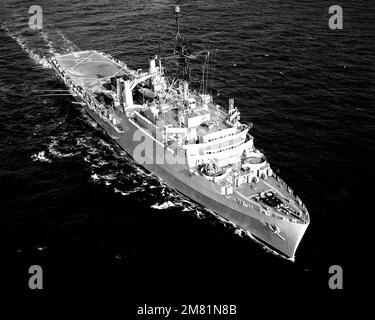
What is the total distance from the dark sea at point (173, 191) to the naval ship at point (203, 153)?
229cm

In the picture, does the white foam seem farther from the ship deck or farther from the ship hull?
the ship deck

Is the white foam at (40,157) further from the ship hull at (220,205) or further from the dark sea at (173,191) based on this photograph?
the ship hull at (220,205)

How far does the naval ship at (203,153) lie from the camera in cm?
5341

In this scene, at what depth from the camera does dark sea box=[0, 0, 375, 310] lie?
4838 centimetres

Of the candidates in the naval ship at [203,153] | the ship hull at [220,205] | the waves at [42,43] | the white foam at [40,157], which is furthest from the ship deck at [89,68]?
the ship hull at [220,205]

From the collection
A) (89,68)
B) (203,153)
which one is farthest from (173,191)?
(89,68)

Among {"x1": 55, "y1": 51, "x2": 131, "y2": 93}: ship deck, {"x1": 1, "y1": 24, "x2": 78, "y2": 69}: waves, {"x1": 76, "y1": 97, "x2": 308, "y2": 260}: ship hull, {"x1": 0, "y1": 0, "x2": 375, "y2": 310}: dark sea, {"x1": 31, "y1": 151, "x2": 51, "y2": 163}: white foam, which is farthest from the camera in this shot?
{"x1": 1, "y1": 24, "x2": 78, "y2": 69}: waves

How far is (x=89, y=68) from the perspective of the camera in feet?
293

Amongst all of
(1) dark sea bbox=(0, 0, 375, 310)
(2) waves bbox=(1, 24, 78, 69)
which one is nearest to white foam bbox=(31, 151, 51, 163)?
(1) dark sea bbox=(0, 0, 375, 310)

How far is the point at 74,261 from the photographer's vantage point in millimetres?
50031

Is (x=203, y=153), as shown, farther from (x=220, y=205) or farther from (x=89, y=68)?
(x=89, y=68)

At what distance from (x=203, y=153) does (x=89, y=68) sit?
135 ft

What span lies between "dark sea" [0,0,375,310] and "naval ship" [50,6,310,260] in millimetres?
2288
